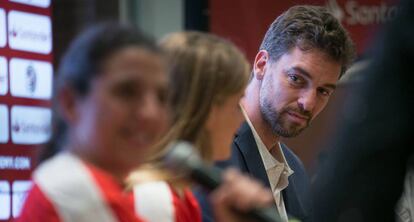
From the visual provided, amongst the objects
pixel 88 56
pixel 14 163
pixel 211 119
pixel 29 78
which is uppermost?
pixel 88 56

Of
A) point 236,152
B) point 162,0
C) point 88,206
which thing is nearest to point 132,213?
point 88,206

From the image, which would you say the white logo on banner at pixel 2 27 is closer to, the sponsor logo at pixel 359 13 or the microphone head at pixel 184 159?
the sponsor logo at pixel 359 13

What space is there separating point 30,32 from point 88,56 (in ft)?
6.99

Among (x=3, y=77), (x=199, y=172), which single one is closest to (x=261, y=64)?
(x=3, y=77)

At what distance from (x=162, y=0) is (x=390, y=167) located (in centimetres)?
311

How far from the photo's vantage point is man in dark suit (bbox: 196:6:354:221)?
2.17m

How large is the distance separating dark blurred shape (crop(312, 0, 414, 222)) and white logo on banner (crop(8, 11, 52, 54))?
6.94ft

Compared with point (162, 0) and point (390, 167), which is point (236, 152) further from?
point (162, 0)

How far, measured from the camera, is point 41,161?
117cm

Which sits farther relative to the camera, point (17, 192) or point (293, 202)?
point (17, 192)

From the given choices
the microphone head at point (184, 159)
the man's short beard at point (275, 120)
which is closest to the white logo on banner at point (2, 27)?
the man's short beard at point (275, 120)

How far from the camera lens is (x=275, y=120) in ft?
7.23

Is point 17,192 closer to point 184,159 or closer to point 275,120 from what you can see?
point 275,120

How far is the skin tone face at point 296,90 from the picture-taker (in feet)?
7.23
